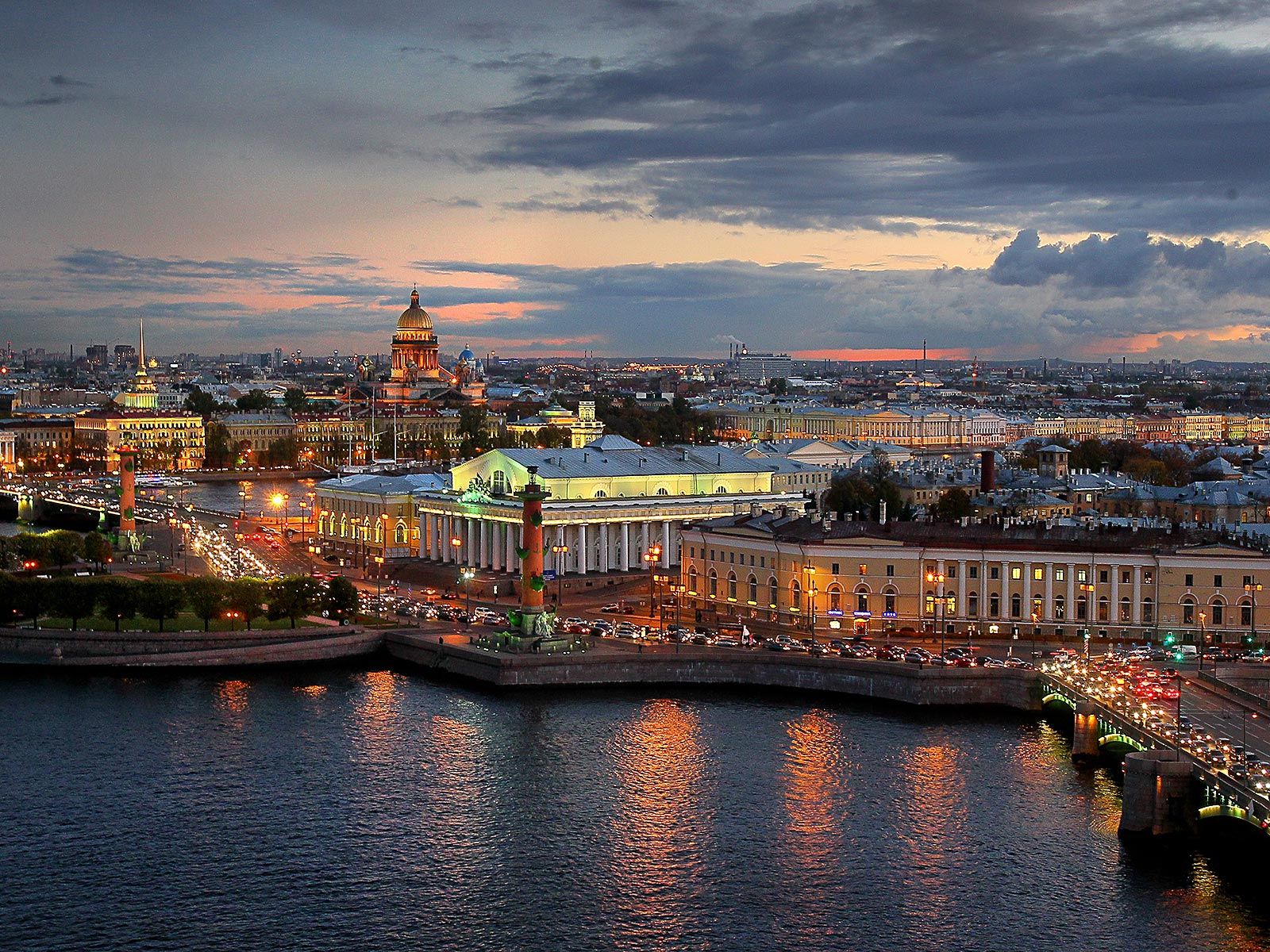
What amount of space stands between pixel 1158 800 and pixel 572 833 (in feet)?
23.9

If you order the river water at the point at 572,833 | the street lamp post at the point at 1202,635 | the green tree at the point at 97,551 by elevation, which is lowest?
the river water at the point at 572,833

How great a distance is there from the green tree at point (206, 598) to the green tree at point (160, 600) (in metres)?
0.23

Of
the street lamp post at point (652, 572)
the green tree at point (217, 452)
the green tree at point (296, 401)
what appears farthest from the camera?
the green tree at point (296, 401)

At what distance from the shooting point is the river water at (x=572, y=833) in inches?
745

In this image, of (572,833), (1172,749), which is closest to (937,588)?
(1172,749)

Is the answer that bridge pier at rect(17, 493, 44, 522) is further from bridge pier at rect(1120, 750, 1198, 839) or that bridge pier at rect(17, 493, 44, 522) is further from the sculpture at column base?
bridge pier at rect(1120, 750, 1198, 839)

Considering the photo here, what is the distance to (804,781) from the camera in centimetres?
2427

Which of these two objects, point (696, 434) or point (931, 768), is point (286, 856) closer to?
point (931, 768)

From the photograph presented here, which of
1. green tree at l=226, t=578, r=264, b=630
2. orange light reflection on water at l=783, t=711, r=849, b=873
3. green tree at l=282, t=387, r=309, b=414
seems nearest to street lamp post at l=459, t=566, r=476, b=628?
green tree at l=226, t=578, r=264, b=630

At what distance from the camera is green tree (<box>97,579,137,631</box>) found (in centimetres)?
3528

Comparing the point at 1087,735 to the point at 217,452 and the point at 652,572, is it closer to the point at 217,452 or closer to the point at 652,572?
the point at 652,572

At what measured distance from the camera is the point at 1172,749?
893 inches

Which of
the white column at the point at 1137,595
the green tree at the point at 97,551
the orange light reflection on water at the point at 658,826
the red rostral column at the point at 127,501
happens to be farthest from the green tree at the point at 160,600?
the white column at the point at 1137,595

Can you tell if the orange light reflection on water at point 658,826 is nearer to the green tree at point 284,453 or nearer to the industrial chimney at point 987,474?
the industrial chimney at point 987,474
